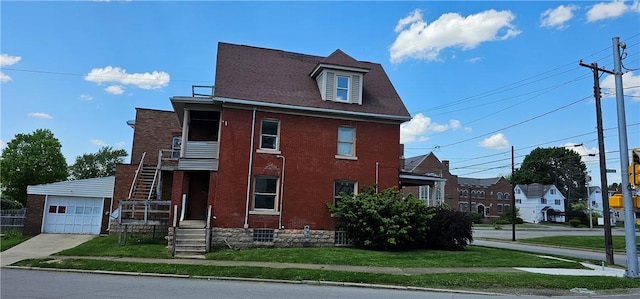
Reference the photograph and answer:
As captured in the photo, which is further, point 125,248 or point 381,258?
point 125,248

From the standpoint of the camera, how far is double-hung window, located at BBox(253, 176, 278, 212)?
1975 centimetres

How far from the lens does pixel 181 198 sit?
1883cm

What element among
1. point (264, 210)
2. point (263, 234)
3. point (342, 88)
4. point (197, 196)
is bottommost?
point (263, 234)

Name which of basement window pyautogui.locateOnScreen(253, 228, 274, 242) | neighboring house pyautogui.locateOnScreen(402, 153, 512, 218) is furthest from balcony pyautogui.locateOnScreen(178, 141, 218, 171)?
neighboring house pyautogui.locateOnScreen(402, 153, 512, 218)

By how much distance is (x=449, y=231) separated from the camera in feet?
64.7

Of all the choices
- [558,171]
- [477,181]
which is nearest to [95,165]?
[477,181]

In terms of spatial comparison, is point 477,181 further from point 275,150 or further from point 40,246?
point 40,246

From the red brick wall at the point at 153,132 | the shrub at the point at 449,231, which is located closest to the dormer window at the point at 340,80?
the shrub at the point at 449,231

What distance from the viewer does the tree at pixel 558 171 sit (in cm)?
10419

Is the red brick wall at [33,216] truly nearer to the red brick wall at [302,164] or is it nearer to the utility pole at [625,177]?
the red brick wall at [302,164]

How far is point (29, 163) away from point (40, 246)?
31661 mm

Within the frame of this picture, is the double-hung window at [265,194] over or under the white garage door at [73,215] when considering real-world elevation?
over

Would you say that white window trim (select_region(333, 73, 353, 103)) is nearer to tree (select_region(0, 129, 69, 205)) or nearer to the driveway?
the driveway

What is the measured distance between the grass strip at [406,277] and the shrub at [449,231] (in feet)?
20.5
